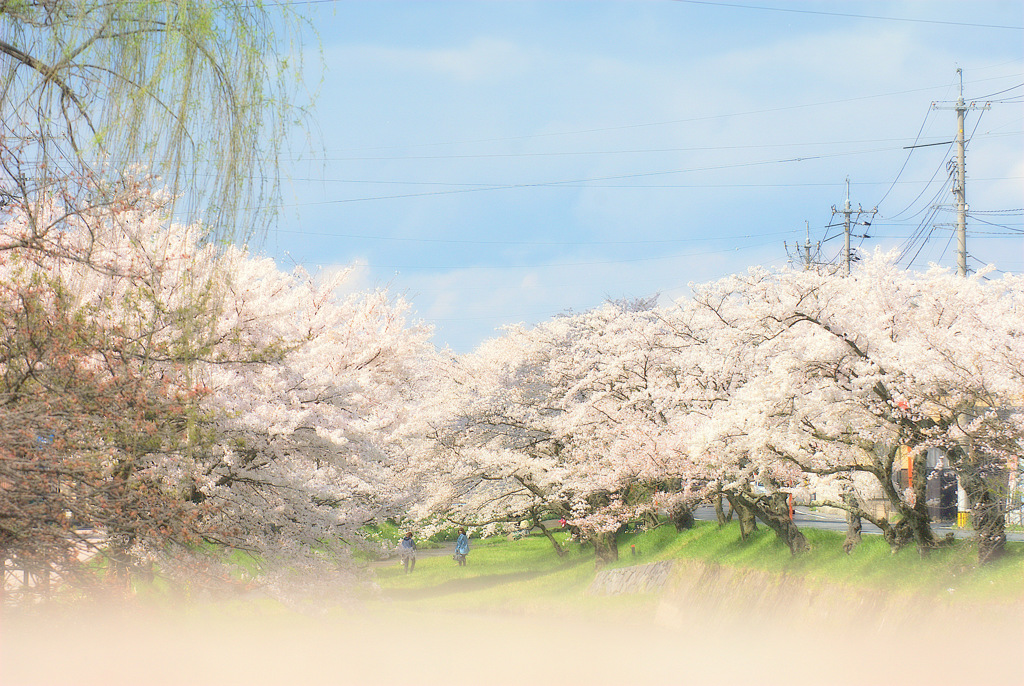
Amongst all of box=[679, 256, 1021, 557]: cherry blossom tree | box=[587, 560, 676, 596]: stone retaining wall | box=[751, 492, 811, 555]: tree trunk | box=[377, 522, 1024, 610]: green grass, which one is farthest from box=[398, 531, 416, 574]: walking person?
box=[679, 256, 1021, 557]: cherry blossom tree

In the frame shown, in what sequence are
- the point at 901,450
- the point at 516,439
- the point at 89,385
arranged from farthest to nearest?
the point at 516,439 < the point at 901,450 < the point at 89,385

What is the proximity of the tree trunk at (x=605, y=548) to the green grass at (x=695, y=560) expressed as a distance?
1.23 feet

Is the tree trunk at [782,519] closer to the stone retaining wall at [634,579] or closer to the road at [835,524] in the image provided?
the road at [835,524]

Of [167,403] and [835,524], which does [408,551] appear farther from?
[167,403]

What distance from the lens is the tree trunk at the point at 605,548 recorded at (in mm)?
24219

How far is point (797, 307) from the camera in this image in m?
13.2

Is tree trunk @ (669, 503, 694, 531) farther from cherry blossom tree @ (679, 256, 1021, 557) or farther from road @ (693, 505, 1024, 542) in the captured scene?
cherry blossom tree @ (679, 256, 1021, 557)

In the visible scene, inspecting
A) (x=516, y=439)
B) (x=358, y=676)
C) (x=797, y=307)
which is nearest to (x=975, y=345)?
(x=797, y=307)

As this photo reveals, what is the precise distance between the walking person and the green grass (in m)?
0.38

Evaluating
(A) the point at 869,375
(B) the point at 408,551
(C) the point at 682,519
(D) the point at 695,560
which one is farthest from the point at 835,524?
(A) the point at 869,375

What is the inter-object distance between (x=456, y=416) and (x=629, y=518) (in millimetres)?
6505

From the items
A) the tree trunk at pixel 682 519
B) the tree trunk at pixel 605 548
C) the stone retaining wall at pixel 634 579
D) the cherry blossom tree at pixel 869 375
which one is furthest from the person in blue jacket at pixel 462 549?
the cherry blossom tree at pixel 869 375

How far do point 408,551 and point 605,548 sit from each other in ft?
20.6

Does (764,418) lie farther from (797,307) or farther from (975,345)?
(975,345)
